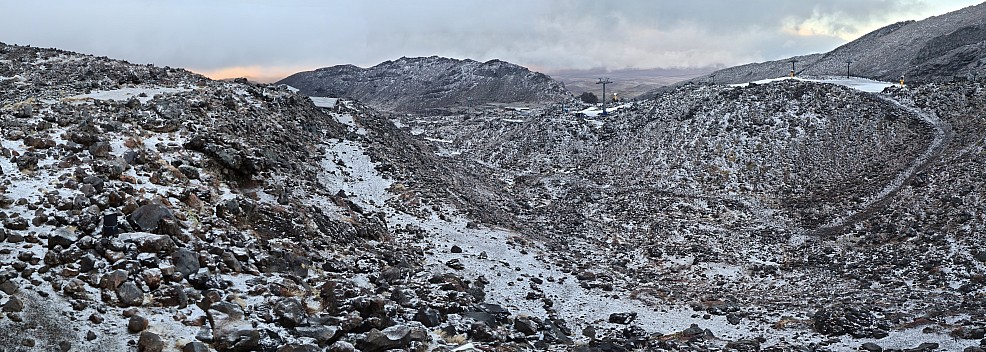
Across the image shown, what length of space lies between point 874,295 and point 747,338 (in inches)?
225

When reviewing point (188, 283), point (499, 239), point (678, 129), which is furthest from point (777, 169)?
point (188, 283)

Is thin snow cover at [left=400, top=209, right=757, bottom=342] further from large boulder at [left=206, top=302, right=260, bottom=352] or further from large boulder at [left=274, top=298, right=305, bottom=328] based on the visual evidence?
large boulder at [left=206, top=302, right=260, bottom=352]

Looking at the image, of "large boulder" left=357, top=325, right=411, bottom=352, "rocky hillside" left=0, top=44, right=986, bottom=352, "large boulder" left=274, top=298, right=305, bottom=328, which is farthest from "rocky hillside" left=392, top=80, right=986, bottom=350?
"large boulder" left=274, top=298, right=305, bottom=328

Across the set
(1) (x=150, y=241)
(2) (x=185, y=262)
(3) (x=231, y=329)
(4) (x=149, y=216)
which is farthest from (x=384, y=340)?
(4) (x=149, y=216)

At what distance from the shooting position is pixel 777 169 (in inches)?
1420

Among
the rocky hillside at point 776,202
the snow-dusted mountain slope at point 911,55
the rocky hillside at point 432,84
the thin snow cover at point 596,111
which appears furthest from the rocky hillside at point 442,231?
the rocky hillside at point 432,84

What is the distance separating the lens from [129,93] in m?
24.6

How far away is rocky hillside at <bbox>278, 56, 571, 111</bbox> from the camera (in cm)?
13875

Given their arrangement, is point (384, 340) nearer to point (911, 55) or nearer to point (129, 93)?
point (129, 93)

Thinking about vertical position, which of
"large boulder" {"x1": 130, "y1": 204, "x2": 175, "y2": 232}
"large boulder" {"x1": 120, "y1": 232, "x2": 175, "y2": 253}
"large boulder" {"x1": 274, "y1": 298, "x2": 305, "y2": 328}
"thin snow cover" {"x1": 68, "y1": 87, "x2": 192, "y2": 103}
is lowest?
"large boulder" {"x1": 274, "y1": 298, "x2": 305, "y2": 328}

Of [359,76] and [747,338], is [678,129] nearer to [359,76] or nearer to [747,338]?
[747,338]

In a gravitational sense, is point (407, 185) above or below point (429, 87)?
below

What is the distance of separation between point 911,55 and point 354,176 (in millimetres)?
99519

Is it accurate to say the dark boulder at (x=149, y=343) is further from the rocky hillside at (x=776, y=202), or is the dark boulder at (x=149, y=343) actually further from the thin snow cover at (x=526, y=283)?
the rocky hillside at (x=776, y=202)
